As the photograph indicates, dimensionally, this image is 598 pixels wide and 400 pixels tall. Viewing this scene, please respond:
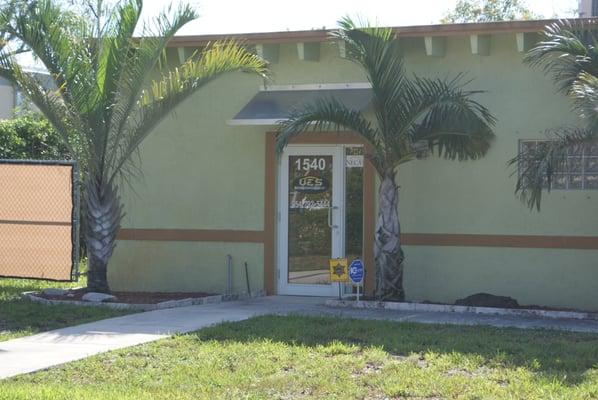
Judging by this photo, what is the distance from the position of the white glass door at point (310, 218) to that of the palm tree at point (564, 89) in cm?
261

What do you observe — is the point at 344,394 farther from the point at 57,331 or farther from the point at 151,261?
the point at 151,261

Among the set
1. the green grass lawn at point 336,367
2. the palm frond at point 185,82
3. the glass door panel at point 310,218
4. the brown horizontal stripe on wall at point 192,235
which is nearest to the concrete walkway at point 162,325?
the green grass lawn at point 336,367

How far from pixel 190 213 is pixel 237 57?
2.86m

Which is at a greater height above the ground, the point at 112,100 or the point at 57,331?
the point at 112,100

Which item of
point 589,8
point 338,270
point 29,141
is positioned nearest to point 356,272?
point 338,270

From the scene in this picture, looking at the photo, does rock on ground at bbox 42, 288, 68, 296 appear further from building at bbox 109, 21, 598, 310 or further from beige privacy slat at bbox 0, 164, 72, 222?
building at bbox 109, 21, 598, 310

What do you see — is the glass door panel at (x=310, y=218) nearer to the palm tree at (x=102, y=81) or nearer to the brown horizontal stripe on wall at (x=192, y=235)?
the brown horizontal stripe on wall at (x=192, y=235)

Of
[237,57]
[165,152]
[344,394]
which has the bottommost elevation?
[344,394]

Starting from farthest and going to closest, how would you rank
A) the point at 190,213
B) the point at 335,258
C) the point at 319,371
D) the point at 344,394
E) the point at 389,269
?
the point at 190,213 → the point at 335,258 → the point at 389,269 → the point at 319,371 → the point at 344,394

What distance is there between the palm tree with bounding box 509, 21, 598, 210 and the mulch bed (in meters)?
4.95

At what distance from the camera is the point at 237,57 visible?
1228 cm

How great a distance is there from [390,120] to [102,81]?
387 cm

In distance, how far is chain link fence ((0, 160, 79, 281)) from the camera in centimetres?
1395

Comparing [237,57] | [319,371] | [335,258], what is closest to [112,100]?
[237,57]
